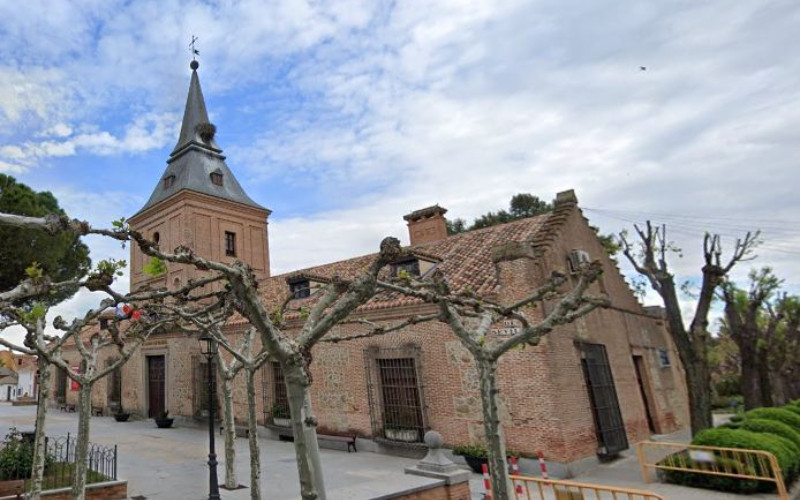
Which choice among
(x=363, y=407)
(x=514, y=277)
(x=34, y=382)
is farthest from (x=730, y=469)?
(x=34, y=382)

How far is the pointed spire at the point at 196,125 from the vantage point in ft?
86.5

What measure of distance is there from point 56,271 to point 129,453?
5980mm

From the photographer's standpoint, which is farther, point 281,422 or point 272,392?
point 272,392

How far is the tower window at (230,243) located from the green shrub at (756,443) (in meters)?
20.7

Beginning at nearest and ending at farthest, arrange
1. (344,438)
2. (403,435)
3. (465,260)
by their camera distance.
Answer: (403,435)
(344,438)
(465,260)

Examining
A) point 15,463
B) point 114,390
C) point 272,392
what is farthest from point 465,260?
point 114,390

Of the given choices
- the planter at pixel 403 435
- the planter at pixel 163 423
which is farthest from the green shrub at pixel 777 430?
the planter at pixel 163 423

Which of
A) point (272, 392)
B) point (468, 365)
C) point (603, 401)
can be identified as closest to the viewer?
point (468, 365)

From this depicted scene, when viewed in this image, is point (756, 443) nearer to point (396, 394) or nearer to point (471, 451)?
point (471, 451)

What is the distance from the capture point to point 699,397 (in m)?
12.2

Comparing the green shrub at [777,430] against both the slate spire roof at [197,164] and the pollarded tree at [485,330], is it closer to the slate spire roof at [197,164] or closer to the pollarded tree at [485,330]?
the pollarded tree at [485,330]

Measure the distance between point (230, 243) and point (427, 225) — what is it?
10840mm

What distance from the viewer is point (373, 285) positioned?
372cm

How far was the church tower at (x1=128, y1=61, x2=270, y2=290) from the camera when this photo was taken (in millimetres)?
22344
